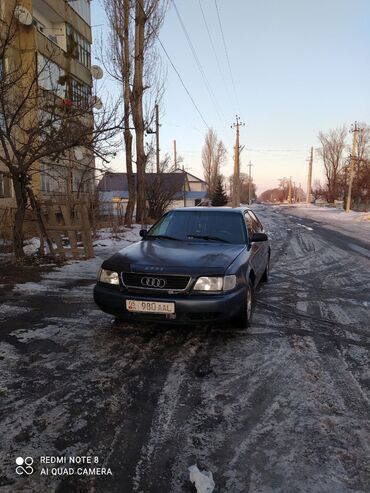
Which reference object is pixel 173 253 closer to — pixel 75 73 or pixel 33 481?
pixel 33 481

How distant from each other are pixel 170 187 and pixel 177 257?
2167cm

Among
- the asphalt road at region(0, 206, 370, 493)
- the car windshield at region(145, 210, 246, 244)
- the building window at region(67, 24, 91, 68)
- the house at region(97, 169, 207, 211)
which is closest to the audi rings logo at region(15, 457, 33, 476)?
the asphalt road at region(0, 206, 370, 493)

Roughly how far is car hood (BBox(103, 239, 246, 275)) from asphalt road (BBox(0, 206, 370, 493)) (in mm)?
799

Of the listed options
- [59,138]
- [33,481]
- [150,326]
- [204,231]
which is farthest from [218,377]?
[59,138]

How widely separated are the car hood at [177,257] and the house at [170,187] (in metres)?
18.2

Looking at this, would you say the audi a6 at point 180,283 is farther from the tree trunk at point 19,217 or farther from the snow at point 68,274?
the tree trunk at point 19,217

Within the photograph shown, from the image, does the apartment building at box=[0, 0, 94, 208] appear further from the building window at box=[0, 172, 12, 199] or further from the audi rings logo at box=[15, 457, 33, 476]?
the audi rings logo at box=[15, 457, 33, 476]

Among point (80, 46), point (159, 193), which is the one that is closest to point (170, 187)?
point (159, 193)

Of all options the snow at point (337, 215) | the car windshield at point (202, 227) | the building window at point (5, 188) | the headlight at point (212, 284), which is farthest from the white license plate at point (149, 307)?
the snow at point (337, 215)

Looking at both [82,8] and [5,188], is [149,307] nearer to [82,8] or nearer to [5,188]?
[5,188]

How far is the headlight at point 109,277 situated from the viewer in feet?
15.4

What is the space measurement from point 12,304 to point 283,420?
447 cm

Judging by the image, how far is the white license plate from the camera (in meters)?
4.32

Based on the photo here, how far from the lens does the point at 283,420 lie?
9.95ft
